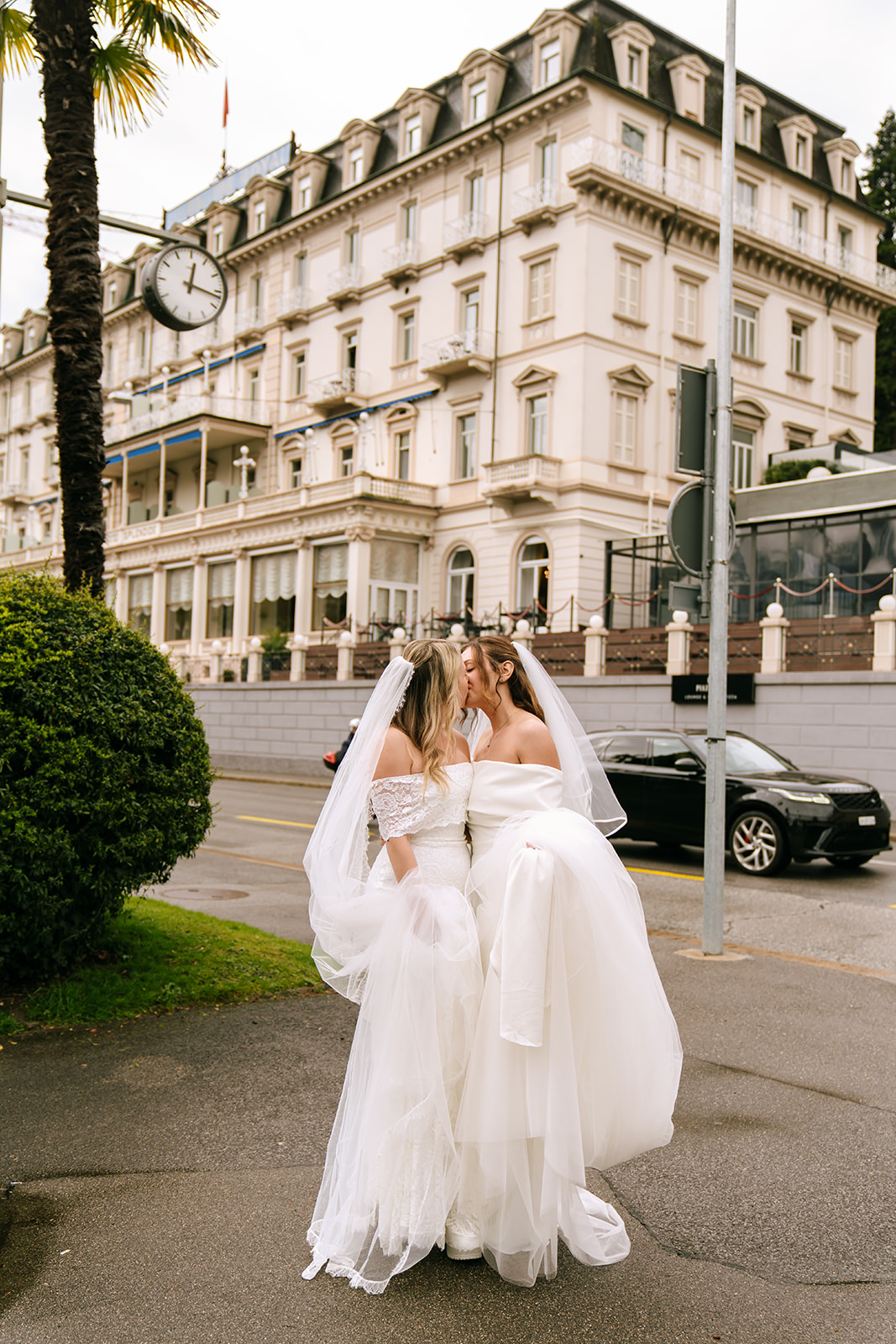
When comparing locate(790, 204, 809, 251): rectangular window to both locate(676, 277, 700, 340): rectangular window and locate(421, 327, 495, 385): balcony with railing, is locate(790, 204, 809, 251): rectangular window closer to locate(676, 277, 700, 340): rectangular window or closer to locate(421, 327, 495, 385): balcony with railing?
locate(676, 277, 700, 340): rectangular window

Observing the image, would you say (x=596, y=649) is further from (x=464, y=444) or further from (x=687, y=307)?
(x=687, y=307)

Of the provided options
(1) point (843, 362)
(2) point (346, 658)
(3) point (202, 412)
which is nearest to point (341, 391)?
(3) point (202, 412)

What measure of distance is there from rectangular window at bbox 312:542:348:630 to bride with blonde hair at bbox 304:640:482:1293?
99.6 feet

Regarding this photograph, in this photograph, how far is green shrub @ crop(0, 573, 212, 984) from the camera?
5.22 meters

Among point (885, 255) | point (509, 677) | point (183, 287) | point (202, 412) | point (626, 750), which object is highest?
point (885, 255)

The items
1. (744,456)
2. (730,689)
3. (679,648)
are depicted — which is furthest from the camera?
(744,456)

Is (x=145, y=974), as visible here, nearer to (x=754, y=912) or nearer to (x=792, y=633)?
(x=754, y=912)

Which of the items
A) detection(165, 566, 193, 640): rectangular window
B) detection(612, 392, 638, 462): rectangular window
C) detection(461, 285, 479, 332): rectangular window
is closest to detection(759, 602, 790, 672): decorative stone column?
detection(612, 392, 638, 462): rectangular window

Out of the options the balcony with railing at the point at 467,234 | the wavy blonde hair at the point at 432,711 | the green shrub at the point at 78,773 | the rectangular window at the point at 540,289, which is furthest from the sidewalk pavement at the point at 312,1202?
the balcony with railing at the point at 467,234

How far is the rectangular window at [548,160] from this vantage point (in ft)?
103

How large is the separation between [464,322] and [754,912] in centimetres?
2765

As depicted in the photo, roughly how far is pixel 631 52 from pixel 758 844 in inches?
1083

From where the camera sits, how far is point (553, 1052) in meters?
3.29

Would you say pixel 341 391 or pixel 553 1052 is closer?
pixel 553 1052
